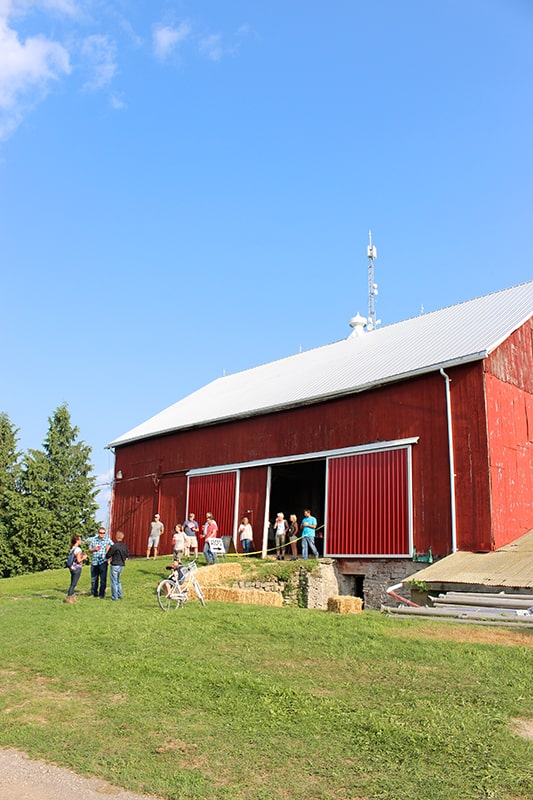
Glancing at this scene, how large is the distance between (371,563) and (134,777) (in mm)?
15796

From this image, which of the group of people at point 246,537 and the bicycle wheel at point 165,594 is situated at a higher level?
the group of people at point 246,537

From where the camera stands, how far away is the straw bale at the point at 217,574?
1822 cm

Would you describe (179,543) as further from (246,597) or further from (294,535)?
(246,597)

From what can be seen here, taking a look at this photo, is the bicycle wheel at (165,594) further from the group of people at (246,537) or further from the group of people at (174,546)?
the group of people at (246,537)

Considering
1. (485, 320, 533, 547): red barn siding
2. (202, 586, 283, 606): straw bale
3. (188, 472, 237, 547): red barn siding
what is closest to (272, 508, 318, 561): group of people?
(188, 472, 237, 547): red barn siding

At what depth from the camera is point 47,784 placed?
5.96m

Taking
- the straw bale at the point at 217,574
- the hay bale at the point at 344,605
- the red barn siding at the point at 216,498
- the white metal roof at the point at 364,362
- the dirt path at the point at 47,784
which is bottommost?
the dirt path at the point at 47,784

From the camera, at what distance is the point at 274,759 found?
6.27 metres

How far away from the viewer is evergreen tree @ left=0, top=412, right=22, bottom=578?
128ft

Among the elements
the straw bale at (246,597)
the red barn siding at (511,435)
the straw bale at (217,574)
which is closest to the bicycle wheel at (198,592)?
the straw bale at (246,597)

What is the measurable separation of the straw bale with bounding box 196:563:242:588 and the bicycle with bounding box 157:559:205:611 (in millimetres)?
2843

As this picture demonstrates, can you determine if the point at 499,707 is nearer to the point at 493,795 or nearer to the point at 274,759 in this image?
the point at 493,795

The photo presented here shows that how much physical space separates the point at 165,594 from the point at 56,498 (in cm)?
2944

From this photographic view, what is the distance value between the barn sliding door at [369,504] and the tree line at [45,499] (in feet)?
76.2
